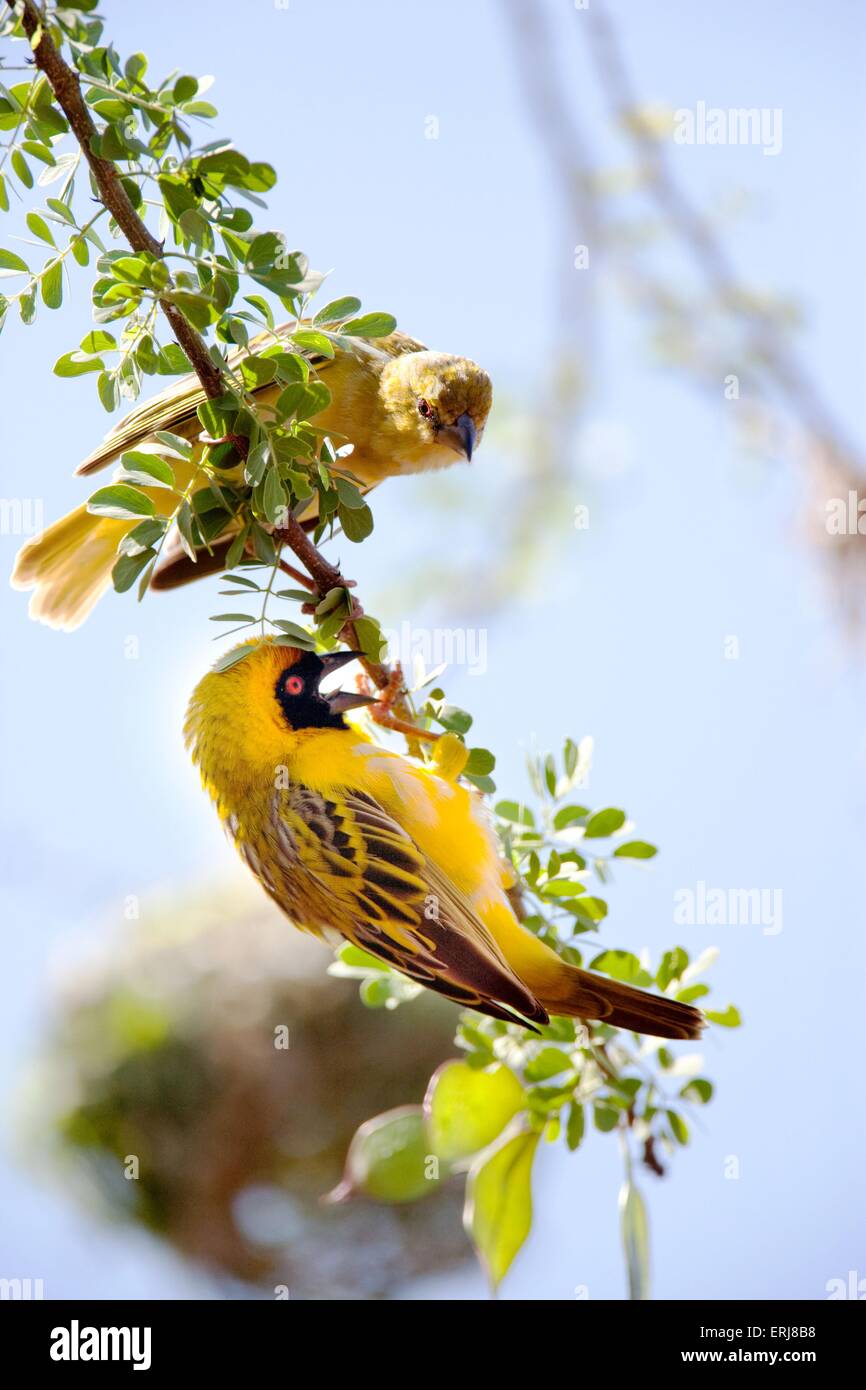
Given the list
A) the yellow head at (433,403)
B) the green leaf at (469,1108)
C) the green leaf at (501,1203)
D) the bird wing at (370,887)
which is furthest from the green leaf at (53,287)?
the green leaf at (501,1203)

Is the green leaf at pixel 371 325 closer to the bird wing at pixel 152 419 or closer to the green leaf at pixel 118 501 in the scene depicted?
the green leaf at pixel 118 501

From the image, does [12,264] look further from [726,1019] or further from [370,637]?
[726,1019]

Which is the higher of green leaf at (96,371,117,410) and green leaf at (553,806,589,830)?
green leaf at (96,371,117,410)

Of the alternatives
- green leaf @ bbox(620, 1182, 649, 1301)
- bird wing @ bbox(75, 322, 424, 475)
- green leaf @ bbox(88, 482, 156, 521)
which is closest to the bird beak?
bird wing @ bbox(75, 322, 424, 475)

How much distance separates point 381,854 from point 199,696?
0.35 metres

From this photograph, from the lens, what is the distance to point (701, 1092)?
1.47 meters

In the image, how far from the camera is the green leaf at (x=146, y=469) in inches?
45.7

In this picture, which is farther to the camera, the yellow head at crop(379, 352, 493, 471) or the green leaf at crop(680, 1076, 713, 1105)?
the yellow head at crop(379, 352, 493, 471)

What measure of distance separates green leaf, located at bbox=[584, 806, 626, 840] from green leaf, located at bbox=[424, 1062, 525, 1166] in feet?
1.03

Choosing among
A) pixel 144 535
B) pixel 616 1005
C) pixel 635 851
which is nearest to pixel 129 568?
pixel 144 535

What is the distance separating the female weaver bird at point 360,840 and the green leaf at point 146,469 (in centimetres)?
37

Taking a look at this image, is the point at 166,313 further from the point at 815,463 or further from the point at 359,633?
the point at 815,463

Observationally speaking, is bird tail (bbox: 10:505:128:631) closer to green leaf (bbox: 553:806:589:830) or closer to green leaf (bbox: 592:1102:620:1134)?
green leaf (bbox: 553:806:589:830)

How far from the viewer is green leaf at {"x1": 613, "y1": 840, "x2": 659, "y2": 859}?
4.83 feet
